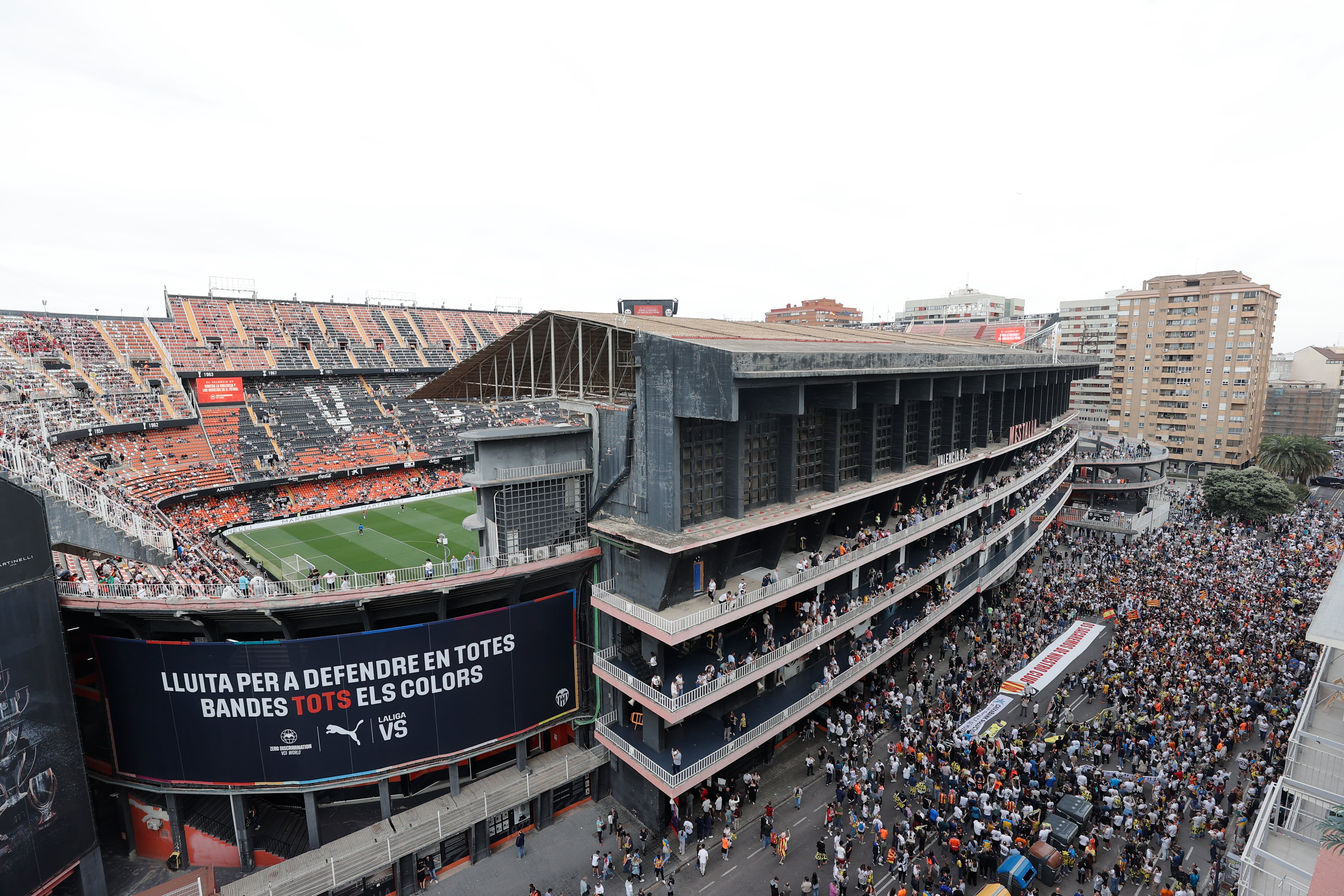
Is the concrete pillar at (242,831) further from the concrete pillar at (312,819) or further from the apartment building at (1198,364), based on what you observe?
the apartment building at (1198,364)

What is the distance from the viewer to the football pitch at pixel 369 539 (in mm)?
33938

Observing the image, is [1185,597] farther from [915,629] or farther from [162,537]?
[162,537]

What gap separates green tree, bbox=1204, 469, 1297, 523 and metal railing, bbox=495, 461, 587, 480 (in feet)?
187

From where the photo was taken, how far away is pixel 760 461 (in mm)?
22375

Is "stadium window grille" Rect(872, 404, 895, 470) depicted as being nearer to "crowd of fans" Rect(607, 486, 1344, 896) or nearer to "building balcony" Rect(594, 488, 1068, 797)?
"building balcony" Rect(594, 488, 1068, 797)

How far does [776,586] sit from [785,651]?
233 centimetres

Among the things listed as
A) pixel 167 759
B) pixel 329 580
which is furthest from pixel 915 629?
pixel 167 759

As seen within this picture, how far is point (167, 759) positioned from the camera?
19.3m

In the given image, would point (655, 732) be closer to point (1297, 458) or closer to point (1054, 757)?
point (1054, 757)

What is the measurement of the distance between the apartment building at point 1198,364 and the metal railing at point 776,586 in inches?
2321

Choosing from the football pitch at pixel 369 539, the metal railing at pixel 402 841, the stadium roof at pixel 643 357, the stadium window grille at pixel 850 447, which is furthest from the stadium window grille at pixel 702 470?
the football pitch at pixel 369 539

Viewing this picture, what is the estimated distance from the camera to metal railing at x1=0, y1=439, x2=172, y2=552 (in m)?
17.7

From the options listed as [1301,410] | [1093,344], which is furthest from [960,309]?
[1301,410]

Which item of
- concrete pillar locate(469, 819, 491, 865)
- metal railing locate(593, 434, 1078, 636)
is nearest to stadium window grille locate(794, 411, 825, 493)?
metal railing locate(593, 434, 1078, 636)
